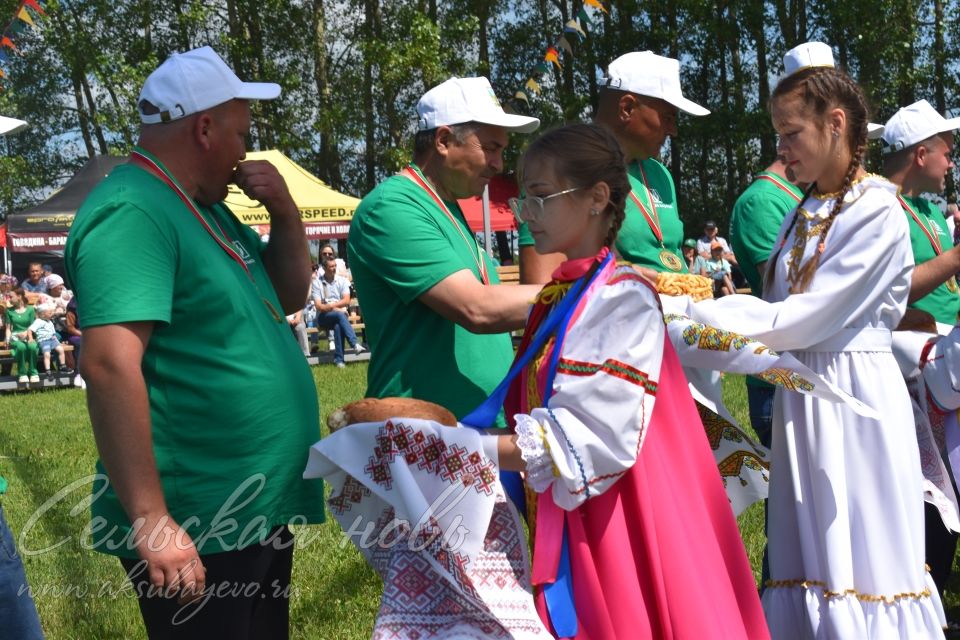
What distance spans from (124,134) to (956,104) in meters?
21.7

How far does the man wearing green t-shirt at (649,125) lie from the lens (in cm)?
395

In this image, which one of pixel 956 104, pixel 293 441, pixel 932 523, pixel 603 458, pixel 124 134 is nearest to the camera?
pixel 603 458

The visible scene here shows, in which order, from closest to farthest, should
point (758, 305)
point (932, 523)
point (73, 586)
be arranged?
point (758, 305) → point (932, 523) → point (73, 586)

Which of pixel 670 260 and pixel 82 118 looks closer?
pixel 670 260

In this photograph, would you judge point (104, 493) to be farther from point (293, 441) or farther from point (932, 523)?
point (932, 523)

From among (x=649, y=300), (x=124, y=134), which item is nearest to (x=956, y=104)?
(x=124, y=134)

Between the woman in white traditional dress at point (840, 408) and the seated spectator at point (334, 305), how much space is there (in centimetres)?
1379

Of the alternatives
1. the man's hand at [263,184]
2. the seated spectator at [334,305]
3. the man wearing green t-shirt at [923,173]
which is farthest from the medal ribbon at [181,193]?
the seated spectator at [334,305]

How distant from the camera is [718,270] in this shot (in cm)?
2161

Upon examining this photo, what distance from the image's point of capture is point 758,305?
127 inches

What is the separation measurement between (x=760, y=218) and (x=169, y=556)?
104 inches

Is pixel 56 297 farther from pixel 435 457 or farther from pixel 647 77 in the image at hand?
pixel 435 457

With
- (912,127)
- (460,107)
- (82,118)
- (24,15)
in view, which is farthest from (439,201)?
(82,118)

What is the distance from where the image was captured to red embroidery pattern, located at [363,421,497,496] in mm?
2412
